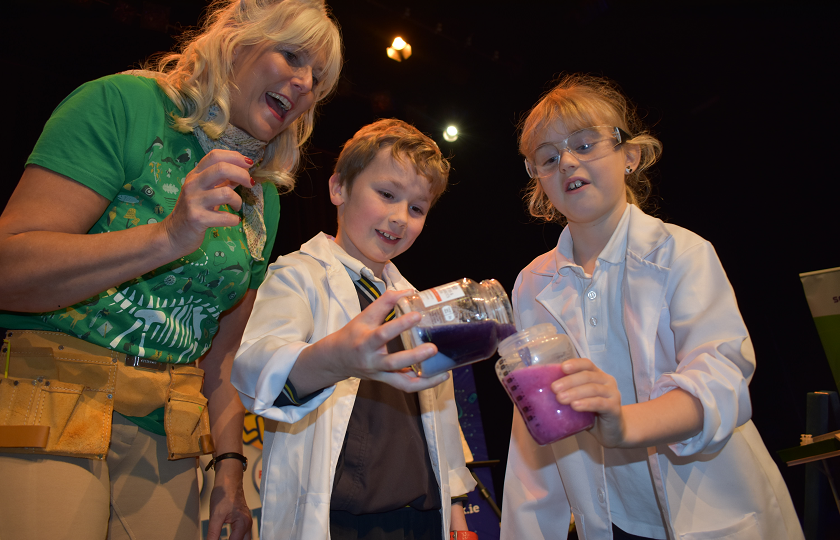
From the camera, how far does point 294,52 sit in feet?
4.98

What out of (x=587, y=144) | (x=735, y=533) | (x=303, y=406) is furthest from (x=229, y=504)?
(x=587, y=144)

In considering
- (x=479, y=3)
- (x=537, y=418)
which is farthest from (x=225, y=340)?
(x=479, y=3)

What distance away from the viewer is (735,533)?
1148mm

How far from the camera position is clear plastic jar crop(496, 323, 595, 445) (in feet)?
2.95

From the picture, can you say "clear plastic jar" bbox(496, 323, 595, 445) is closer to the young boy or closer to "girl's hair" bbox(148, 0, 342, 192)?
the young boy

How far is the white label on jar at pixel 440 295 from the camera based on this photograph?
35.3 inches

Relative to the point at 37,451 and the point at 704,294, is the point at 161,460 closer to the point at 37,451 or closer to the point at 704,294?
the point at 37,451

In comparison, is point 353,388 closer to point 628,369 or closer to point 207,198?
point 207,198

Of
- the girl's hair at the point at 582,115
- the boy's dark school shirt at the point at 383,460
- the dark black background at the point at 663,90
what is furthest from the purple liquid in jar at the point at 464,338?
the dark black background at the point at 663,90

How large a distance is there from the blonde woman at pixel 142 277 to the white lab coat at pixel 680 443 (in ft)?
3.00

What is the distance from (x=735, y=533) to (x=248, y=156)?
169 cm

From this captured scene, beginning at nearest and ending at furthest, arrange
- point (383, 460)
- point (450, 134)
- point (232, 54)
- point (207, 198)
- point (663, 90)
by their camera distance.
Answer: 1. point (207, 198)
2. point (383, 460)
3. point (232, 54)
4. point (663, 90)
5. point (450, 134)

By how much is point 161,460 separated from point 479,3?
4.26m

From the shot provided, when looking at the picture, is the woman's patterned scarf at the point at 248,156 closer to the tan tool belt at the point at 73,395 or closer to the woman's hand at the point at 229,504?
the tan tool belt at the point at 73,395
